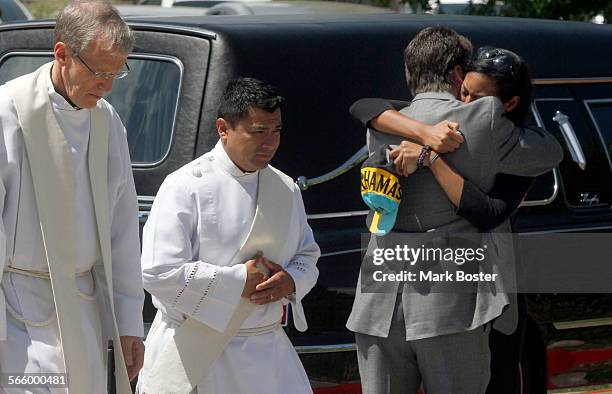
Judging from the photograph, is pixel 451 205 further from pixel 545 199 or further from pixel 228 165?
pixel 545 199

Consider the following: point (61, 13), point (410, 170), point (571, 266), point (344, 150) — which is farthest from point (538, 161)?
point (61, 13)

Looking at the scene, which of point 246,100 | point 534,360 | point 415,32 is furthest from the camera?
point 534,360

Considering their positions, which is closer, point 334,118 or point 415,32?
point 334,118

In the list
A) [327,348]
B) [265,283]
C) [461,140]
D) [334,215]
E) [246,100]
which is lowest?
[327,348]

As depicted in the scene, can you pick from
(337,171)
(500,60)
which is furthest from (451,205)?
(337,171)

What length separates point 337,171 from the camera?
518cm

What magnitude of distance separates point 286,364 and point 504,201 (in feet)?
3.03

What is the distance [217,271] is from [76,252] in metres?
0.58

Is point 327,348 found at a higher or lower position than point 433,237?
lower

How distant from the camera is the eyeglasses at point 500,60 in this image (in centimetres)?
454

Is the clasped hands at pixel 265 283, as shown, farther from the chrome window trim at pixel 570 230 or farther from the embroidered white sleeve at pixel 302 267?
the chrome window trim at pixel 570 230

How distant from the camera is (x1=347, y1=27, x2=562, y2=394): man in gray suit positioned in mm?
4438

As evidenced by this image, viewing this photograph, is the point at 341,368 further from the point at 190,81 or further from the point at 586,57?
the point at 586,57

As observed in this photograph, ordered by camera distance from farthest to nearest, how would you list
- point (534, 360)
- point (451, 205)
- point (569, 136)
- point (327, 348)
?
point (569, 136) < point (534, 360) < point (327, 348) < point (451, 205)
